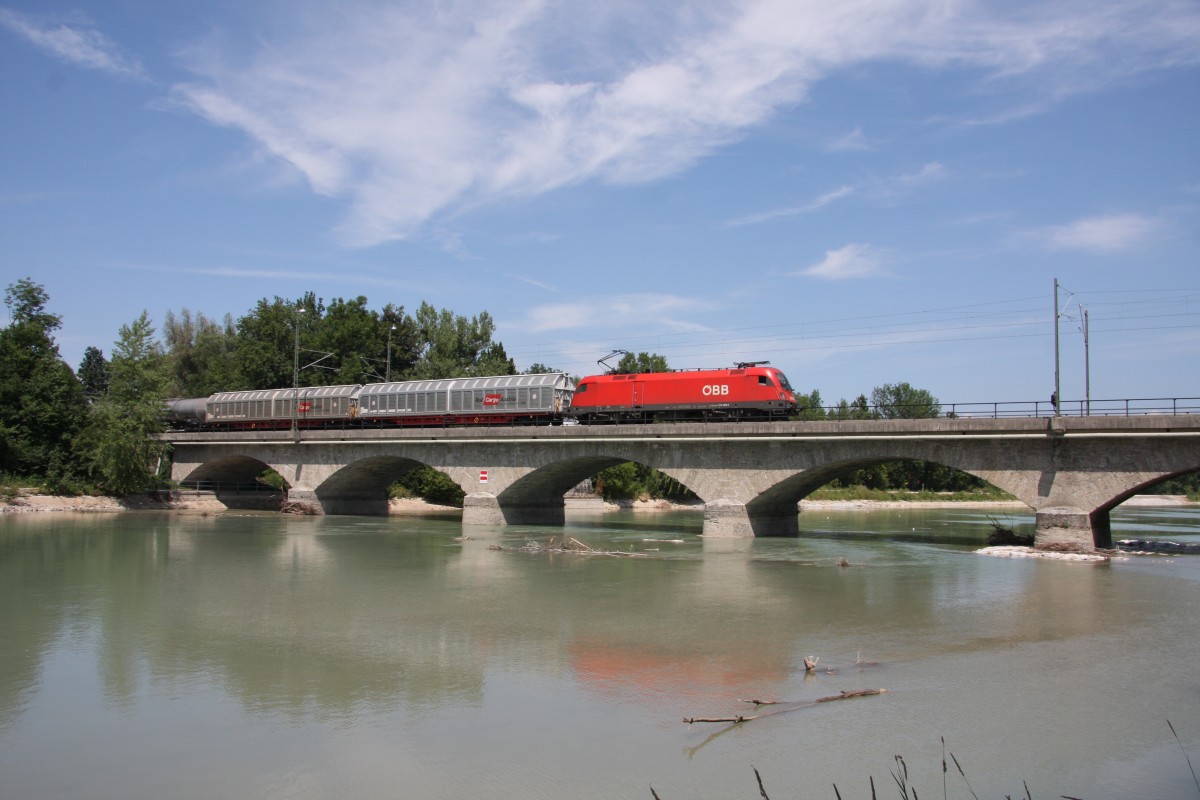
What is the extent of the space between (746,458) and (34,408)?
4715 centimetres

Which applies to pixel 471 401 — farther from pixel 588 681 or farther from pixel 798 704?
pixel 798 704

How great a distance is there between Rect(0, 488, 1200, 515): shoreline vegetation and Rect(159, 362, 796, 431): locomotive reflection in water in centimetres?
612

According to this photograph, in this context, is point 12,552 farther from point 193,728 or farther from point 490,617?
point 193,728

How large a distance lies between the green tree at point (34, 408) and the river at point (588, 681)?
33.9 meters

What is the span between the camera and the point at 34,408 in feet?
197

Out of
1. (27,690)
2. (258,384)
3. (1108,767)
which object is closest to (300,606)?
(27,690)

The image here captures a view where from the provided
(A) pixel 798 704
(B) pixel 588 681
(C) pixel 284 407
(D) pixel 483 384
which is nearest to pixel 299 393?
(C) pixel 284 407

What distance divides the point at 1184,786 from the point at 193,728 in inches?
491

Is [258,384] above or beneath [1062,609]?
above

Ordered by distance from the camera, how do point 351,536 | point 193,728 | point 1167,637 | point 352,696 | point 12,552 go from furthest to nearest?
point 351,536
point 12,552
point 1167,637
point 352,696
point 193,728

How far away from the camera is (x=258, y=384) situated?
292ft

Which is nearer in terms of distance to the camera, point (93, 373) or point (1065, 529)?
point (1065, 529)

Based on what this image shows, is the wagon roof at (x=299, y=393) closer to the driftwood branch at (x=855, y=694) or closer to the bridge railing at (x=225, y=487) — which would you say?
the bridge railing at (x=225, y=487)

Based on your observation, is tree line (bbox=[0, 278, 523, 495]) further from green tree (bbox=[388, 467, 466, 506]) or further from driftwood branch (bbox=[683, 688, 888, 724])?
driftwood branch (bbox=[683, 688, 888, 724])
